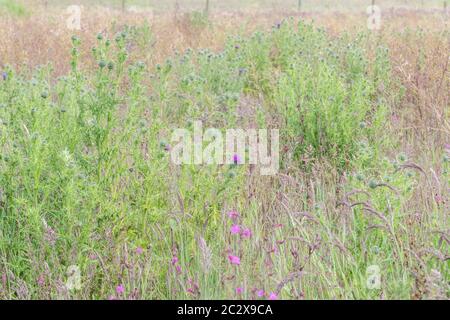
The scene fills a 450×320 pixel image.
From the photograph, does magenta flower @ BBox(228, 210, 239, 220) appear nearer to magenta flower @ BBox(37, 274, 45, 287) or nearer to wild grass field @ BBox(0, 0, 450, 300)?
wild grass field @ BBox(0, 0, 450, 300)

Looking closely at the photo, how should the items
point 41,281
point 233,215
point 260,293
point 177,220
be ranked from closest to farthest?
point 260,293
point 41,281
point 177,220
point 233,215

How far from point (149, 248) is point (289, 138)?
1828 millimetres

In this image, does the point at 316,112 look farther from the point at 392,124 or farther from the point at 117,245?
the point at 117,245

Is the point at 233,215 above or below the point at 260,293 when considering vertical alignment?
above

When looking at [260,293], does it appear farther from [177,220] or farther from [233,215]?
[233,215]

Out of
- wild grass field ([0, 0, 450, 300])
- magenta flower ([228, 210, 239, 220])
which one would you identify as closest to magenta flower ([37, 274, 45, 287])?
wild grass field ([0, 0, 450, 300])

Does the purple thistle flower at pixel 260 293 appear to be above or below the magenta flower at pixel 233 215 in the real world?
Result: below

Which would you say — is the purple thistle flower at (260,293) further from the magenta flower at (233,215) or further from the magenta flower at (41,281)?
the magenta flower at (41,281)

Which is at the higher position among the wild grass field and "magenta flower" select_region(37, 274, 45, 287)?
the wild grass field

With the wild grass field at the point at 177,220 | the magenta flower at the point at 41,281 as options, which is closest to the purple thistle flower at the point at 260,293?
the wild grass field at the point at 177,220

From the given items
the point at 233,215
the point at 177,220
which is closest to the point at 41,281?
the point at 177,220

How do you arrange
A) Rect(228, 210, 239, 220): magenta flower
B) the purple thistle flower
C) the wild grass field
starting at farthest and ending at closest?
Rect(228, 210, 239, 220): magenta flower → the wild grass field → the purple thistle flower

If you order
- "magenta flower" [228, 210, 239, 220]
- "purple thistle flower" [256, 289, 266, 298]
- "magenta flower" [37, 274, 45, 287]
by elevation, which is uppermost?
"magenta flower" [228, 210, 239, 220]

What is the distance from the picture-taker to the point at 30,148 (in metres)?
2.92
